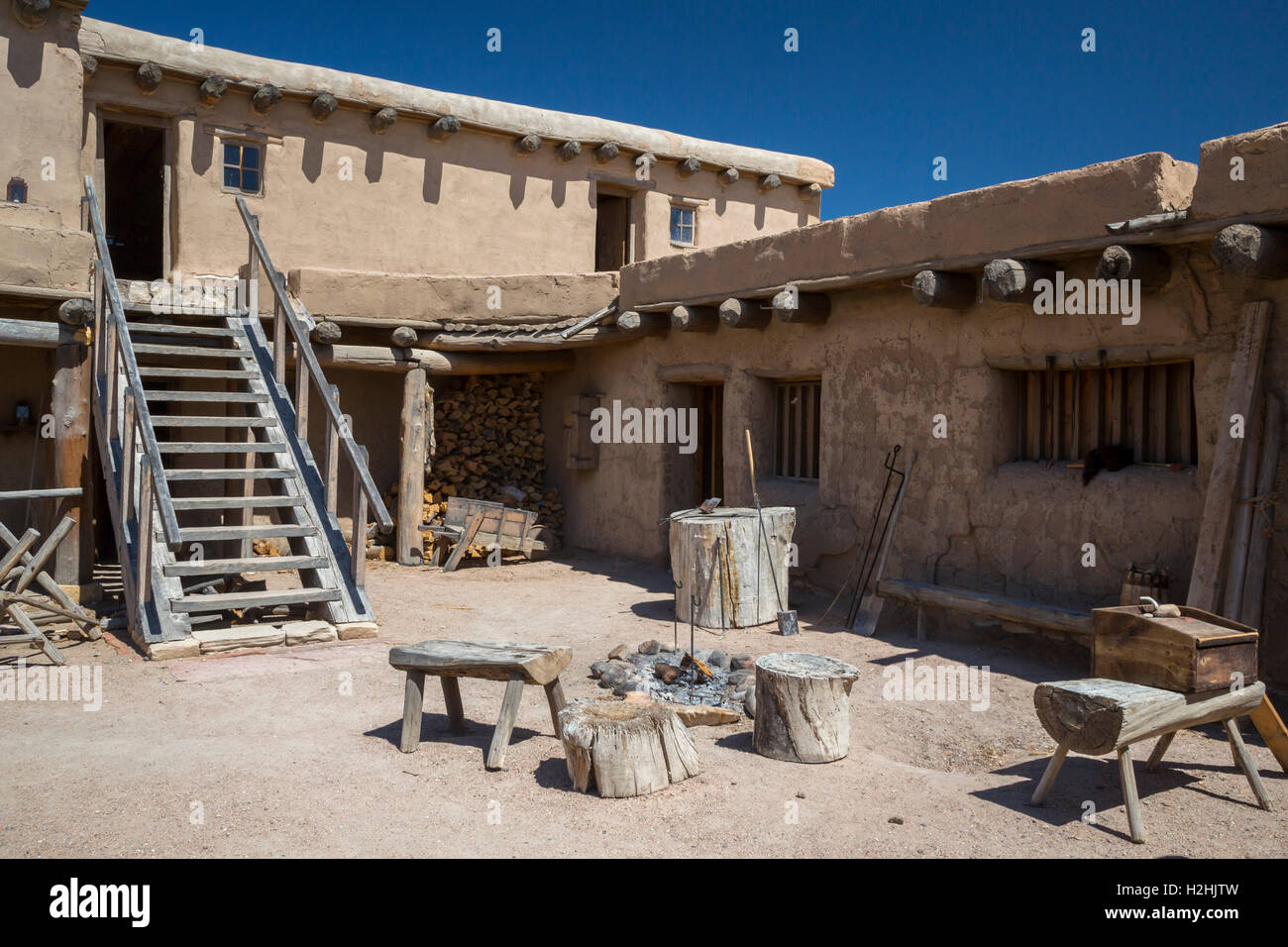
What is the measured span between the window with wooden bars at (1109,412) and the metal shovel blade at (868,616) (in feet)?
5.01

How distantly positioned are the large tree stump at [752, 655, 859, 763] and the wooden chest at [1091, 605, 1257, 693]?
3.80 feet

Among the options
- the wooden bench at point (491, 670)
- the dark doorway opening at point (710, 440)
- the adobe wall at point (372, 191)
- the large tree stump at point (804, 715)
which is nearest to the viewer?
the wooden bench at point (491, 670)

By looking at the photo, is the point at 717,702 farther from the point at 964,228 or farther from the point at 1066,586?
the point at 964,228

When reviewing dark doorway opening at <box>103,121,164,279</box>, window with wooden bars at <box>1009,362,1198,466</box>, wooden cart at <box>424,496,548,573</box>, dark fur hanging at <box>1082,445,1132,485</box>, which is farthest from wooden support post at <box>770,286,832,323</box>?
dark doorway opening at <box>103,121,164,279</box>

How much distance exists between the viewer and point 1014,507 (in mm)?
7227

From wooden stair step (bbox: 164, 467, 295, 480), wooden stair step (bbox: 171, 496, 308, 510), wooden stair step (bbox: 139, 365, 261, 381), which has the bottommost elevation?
wooden stair step (bbox: 171, 496, 308, 510)

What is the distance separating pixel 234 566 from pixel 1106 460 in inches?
232

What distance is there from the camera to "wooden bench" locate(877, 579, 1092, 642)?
6.31 m

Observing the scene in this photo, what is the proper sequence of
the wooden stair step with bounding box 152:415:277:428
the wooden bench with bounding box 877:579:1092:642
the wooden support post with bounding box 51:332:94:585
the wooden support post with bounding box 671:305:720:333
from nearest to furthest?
the wooden bench with bounding box 877:579:1092:642, the wooden stair step with bounding box 152:415:277:428, the wooden support post with bounding box 51:332:94:585, the wooden support post with bounding box 671:305:720:333

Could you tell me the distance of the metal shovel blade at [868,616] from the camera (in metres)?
7.70

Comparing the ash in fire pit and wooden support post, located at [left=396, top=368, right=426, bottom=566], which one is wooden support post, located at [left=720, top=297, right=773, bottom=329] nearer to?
the ash in fire pit

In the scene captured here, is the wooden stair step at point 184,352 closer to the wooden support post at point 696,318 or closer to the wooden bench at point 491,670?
the wooden support post at point 696,318

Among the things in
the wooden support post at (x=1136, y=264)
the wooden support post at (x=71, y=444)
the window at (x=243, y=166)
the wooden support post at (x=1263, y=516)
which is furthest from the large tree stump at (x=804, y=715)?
the window at (x=243, y=166)
